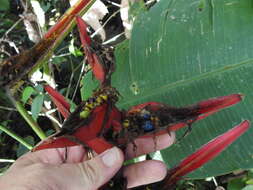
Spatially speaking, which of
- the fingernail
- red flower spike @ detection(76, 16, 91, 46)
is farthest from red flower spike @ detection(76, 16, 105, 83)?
the fingernail

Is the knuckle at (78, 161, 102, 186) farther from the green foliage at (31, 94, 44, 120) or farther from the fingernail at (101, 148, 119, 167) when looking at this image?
the green foliage at (31, 94, 44, 120)

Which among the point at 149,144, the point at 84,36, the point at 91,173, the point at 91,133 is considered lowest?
the point at 149,144

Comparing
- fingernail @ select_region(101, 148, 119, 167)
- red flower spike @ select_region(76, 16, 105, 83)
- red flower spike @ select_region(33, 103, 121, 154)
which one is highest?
red flower spike @ select_region(76, 16, 105, 83)

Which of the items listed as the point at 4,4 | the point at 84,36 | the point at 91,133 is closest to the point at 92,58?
the point at 84,36

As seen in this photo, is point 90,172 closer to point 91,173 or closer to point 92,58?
point 91,173

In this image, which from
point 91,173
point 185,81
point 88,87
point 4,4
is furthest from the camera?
point 4,4

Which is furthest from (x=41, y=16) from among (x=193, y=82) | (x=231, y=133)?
(x=231, y=133)

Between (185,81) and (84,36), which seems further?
(185,81)

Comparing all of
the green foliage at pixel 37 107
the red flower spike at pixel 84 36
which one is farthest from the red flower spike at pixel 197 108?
the green foliage at pixel 37 107
